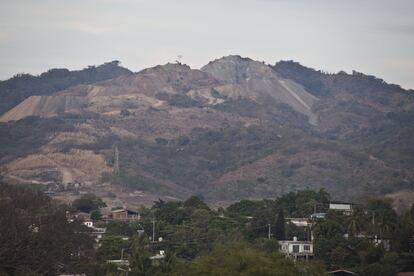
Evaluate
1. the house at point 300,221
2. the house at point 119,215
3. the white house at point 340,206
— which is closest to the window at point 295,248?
the house at point 300,221

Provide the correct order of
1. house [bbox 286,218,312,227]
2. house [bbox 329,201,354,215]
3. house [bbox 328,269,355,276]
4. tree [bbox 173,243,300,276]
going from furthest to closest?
house [bbox 329,201,354,215], house [bbox 286,218,312,227], house [bbox 328,269,355,276], tree [bbox 173,243,300,276]

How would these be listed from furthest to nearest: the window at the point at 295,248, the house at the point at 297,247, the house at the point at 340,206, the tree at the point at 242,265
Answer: the house at the point at 340,206 < the window at the point at 295,248 < the house at the point at 297,247 < the tree at the point at 242,265

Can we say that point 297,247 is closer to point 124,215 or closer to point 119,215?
point 119,215

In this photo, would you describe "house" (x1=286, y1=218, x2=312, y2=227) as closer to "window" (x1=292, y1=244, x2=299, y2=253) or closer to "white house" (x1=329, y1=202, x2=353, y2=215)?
"white house" (x1=329, y1=202, x2=353, y2=215)

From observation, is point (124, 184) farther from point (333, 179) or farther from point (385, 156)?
point (385, 156)

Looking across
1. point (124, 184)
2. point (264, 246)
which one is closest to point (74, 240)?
point (264, 246)

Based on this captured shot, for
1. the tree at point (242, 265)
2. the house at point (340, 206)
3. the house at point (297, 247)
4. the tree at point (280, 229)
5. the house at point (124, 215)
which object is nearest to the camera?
the tree at point (242, 265)

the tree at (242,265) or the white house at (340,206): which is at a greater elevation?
the white house at (340,206)

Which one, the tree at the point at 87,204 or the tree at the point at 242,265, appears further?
the tree at the point at 87,204

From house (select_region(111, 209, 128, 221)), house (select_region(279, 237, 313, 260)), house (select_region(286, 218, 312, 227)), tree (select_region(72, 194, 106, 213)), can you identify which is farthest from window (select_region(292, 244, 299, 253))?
tree (select_region(72, 194, 106, 213))

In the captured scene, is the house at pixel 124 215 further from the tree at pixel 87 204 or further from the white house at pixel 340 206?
the white house at pixel 340 206

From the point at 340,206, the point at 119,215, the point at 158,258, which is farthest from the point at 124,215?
the point at 158,258
